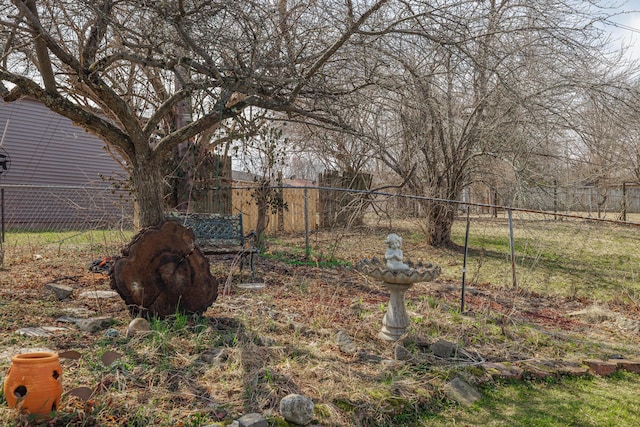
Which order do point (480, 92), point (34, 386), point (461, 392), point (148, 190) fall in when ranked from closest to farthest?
point (34, 386), point (461, 392), point (148, 190), point (480, 92)

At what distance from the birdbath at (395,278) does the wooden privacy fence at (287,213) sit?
799cm

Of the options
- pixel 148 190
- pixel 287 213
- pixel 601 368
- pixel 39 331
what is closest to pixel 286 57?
pixel 148 190

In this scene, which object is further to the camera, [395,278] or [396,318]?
[396,318]

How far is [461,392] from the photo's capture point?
327 cm

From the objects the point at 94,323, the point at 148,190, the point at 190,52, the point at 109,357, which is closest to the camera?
the point at 109,357

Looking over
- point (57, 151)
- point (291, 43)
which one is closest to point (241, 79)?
point (291, 43)

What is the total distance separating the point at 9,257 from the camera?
7633mm

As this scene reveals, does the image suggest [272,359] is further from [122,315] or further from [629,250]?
[629,250]

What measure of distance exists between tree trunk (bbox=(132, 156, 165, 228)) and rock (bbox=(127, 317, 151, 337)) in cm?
204

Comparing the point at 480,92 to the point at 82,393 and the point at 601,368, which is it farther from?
the point at 82,393

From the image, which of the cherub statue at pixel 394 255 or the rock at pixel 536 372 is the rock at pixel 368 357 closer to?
the cherub statue at pixel 394 255

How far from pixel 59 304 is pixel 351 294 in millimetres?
3157

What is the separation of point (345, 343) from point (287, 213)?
31.0 feet

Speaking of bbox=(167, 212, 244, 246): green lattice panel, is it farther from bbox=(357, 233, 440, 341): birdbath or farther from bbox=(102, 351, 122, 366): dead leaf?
bbox=(102, 351, 122, 366): dead leaf
